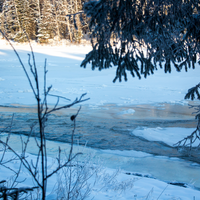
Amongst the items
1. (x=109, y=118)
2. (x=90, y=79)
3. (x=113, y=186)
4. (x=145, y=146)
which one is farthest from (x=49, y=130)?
(x=90, y=79)

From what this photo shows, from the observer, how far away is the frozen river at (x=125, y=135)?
5230mm

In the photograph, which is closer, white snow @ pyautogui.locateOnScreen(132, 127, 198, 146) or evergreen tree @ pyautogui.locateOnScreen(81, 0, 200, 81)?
evergreen tree @ pyautogui.locateOnScreen(81, 0, 200, 81)

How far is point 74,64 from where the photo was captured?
66.9ft

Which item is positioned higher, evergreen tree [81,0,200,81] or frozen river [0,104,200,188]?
evergreen tree [81,0,200,81]

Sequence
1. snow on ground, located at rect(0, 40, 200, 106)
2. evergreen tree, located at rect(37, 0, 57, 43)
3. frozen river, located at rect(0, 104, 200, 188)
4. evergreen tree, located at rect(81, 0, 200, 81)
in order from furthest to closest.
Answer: evergreen tree, located at rect(37, 0, 57, 43) → snow on ground, located at rect(0, 40, 200, 106) → frozen river, located at rect(0, 104, 200, 188) → evergreen tree, located at rect(81, 0, 200, 81)

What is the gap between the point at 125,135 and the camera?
23.7ft

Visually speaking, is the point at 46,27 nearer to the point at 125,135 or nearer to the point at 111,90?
the point at 111,90

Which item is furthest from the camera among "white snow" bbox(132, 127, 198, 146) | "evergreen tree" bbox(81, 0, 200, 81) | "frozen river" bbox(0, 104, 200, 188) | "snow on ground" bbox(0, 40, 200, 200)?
"white snow" bbox(132, 127, 198, 146)

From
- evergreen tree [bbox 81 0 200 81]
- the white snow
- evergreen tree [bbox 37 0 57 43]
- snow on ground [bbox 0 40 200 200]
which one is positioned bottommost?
the white snow

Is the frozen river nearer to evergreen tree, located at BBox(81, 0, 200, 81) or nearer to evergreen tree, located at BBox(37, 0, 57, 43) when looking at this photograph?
evergreen tree, located at BBox(81, 0, 200, 81)

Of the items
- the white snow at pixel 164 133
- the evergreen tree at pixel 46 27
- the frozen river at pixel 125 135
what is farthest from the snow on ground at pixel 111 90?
the evergreen tree at pixel 46 27

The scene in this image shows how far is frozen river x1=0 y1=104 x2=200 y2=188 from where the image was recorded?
5.23 metres

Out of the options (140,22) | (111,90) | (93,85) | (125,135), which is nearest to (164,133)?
(125,135)

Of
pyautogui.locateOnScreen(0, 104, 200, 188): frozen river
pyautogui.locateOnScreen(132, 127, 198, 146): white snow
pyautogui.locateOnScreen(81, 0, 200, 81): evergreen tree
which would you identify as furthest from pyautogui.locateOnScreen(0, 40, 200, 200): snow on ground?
pyautogui.locateOnScreen(81, 0, 200, 81): evergreen tree
